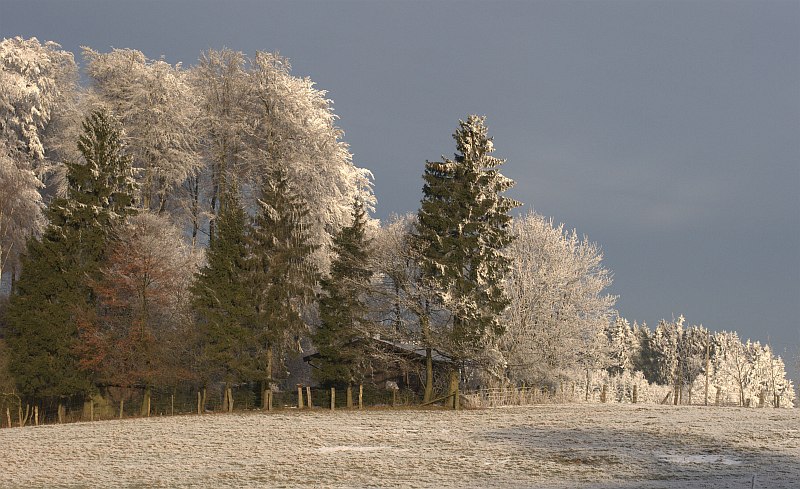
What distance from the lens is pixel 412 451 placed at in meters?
23.6

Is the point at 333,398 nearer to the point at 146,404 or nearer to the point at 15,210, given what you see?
the point at 146,404

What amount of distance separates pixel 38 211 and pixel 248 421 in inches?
902

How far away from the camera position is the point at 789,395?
5536 inches

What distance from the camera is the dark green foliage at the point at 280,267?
133 ft

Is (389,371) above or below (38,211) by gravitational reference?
below

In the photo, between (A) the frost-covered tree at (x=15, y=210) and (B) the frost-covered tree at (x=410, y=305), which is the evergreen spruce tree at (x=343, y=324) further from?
(A) the frost-covered tree at (x=15, y=210)

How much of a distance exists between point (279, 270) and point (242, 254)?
222 cm

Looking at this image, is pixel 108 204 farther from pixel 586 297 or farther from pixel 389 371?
pixel 586 297

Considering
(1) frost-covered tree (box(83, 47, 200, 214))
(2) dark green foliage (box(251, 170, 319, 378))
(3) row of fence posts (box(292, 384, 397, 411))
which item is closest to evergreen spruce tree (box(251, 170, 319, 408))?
(2) dark green foliage (box(251, 170, 319, 378))

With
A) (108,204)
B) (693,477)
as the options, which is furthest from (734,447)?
(108,204)

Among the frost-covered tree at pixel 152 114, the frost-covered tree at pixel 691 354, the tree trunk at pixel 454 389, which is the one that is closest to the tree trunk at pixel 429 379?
the tree trunk at pixel 454 389

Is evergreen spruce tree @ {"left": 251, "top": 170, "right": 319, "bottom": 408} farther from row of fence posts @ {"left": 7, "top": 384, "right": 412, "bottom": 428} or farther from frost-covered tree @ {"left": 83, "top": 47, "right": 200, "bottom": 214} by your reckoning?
frost-covered tree @ {"left": 83, "top": 47, "right": 200, "bottom": 214}

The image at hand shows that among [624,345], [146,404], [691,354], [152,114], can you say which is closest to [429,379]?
[146,404]

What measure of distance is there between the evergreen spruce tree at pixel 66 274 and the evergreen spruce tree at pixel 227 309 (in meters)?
4.88
